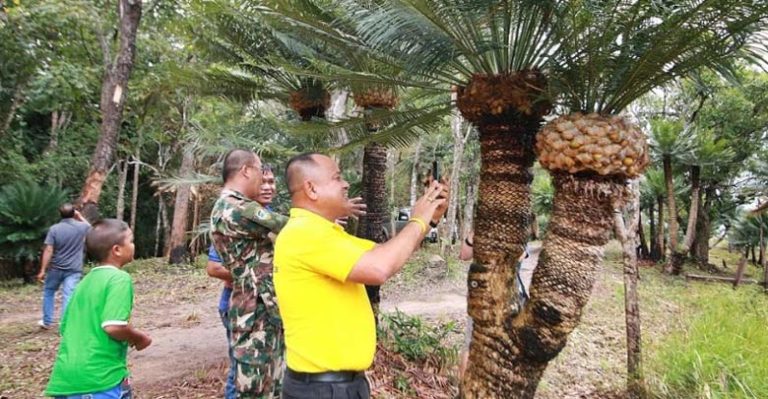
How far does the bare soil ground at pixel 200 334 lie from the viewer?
5114mm

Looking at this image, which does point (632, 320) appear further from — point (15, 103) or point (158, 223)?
point (158, 223)

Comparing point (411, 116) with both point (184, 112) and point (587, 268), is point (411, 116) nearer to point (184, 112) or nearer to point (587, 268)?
point (587, 268)

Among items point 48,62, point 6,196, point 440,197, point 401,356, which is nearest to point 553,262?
point 440,197

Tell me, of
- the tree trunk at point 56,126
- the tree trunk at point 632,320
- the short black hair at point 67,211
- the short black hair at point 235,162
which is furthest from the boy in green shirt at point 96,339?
the tree trunk at point 56,126

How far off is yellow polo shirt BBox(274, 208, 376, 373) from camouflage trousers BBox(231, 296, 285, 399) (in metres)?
0.93

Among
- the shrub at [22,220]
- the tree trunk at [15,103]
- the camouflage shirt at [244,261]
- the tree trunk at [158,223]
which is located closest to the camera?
the camouflage shirt at [244,261]

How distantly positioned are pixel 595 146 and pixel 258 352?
2.41 metres

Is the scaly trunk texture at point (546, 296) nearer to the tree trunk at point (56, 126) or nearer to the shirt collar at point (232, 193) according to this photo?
the shirt collar at point (232, 193)

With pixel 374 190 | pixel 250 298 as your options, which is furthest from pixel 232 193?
pixel 374 190

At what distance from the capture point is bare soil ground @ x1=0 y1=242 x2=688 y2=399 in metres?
5.11

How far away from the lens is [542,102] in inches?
129

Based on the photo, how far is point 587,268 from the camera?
9.54ft

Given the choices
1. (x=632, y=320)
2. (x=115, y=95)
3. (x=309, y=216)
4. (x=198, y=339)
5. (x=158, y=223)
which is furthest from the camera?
(x=158, y=223)

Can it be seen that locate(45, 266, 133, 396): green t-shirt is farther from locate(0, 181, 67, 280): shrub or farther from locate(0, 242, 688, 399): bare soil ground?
locate(0, 181, 67, 280): shrub
